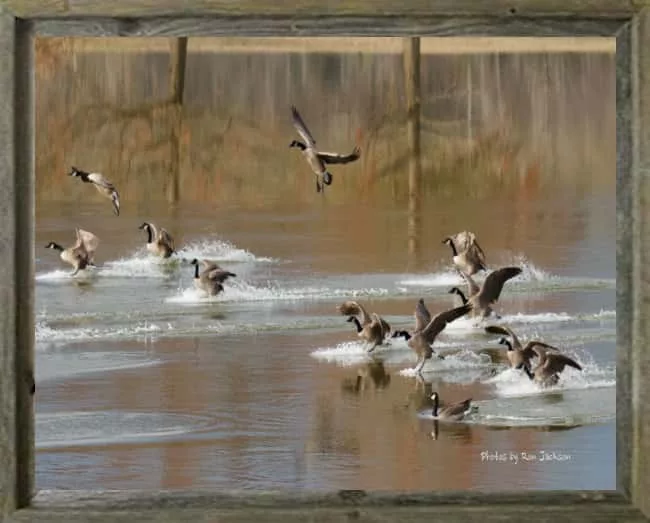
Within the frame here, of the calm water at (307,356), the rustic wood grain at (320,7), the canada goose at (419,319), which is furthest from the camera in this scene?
the canada goose at (419,319)

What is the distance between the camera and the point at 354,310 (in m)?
2.70

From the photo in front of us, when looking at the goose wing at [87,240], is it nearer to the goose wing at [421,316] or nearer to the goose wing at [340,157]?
the goose wing at [340,157]

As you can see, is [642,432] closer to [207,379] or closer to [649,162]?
[649,162]

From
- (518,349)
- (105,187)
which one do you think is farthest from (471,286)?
(105,187)

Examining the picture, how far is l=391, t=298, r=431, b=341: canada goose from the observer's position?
8.82 ft

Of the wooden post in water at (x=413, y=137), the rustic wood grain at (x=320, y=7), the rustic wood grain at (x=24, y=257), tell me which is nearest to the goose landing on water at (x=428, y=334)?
the wooden post in water at (x=413, y=137)

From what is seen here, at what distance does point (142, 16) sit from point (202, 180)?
0.35 metres

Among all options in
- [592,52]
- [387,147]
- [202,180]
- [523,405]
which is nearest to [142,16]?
[202,180]

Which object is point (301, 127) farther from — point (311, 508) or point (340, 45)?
point (311, 508)

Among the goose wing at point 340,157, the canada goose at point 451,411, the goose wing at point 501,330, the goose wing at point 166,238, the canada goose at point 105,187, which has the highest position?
the goose wing at point 340,157

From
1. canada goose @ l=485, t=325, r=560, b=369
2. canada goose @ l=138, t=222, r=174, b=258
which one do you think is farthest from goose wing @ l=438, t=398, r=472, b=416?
canada goose @ l=138, t=222, r=174, b=258

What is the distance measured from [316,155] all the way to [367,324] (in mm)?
314

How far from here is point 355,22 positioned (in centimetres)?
250

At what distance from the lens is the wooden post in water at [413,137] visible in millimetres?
2707
